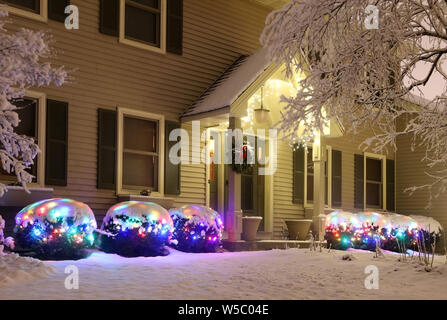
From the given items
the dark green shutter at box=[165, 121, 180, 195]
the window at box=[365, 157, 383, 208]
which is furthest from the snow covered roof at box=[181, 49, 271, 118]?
the window at box=[365, 157, 383, 208]

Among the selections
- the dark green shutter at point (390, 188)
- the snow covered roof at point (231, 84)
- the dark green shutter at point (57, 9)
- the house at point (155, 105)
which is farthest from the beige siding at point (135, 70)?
the dark green shutter at point (390, 188)

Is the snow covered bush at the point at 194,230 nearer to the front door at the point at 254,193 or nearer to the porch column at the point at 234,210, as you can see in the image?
the porch column at the point at 234,210

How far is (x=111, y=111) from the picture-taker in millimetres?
11281

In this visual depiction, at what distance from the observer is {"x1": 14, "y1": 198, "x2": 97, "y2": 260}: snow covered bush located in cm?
859

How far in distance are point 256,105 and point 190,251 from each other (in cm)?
403

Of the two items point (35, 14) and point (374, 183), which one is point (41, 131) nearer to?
point (35, 14)

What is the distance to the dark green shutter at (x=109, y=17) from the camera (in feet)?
36.9

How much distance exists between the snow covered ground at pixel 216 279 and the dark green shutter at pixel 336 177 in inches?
268

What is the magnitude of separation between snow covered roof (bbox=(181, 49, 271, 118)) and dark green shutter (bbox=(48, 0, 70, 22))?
3.27m

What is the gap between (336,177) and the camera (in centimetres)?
1642

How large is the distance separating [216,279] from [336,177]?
31.9 feet

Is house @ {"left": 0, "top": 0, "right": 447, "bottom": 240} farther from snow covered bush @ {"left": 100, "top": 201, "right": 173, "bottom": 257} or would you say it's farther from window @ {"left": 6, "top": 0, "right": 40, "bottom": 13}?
snow covered bush @ {"left": 100, "top": 201, "right": 173, "bottom": 257}

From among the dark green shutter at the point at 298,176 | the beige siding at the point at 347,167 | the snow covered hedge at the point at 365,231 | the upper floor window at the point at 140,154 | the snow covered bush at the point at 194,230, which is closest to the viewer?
the snow covered bush at the point at 194,230

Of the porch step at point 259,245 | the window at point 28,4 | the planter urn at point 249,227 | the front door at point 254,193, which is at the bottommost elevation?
the porch step at point 259,245
